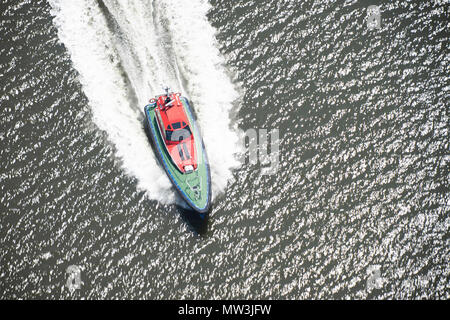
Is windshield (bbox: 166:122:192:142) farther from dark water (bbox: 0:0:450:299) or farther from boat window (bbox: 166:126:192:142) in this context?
dark water (bbox: 0:0:450:299)

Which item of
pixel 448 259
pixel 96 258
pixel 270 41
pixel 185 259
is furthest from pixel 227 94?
pixel 448 259

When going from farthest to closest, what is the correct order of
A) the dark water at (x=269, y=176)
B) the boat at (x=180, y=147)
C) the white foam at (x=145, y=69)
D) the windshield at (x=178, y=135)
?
1. the white foam at (x=145, y=69)
2. the windshield at (x=178, y=135)
3. the boat at (x=180, y=147)
4. the dark water at (x=269, y=176)

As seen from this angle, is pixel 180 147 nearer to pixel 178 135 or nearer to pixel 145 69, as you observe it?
pixel 178 135

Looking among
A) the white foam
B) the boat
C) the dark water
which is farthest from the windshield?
the dark water

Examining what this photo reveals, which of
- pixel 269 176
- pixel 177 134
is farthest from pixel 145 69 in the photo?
pixel 269 176

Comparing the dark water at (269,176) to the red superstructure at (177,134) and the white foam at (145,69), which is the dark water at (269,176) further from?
the red superstructure at (177,134)

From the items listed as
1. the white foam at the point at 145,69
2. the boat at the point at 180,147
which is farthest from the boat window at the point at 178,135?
the white foam at the point at 145,69

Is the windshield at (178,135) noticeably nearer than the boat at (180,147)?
No

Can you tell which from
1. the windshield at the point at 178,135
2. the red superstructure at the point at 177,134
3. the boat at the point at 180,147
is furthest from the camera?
the windshield at the point at 178,135
